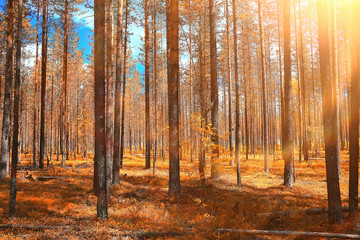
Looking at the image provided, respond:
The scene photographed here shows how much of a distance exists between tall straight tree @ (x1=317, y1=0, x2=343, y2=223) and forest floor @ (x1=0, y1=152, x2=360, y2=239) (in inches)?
22.6

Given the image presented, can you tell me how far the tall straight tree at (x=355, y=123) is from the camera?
6.84m

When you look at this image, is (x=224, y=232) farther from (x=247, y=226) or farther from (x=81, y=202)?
(x=81, y=202)

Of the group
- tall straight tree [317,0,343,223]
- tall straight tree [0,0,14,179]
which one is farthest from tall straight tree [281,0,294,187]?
tall straight tree [0,0,14,179]

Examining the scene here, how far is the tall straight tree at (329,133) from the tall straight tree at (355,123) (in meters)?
0.46

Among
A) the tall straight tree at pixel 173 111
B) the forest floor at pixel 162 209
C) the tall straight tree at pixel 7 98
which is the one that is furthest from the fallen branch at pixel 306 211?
the tall straight tree at pixel 7 98

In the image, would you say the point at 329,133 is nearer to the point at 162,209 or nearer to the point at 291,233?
the point at 291,233

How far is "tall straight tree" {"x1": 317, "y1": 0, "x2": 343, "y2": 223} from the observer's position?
269 inches

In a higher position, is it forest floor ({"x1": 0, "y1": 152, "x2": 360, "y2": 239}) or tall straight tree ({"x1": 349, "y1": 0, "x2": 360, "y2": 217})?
tall straight tree ({"x1": 349, "y1": 0, "x2": 360, "y2": 217})

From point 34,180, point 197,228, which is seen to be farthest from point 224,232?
point 34,180

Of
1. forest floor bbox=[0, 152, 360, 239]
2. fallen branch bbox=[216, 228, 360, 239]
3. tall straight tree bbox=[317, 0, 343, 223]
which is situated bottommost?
forest floor bbox=[0, 152, 360, 239]

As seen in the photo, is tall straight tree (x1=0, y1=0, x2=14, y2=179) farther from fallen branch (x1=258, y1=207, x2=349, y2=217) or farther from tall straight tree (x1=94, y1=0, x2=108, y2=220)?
fallen branch (x1=258, y1=207, x2=349, y2=217)

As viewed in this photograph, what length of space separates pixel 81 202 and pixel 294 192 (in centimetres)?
1081

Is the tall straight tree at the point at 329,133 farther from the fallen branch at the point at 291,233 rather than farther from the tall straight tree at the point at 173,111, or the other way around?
the tall straight tree at the point at 173,111

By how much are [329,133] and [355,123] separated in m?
1.20
